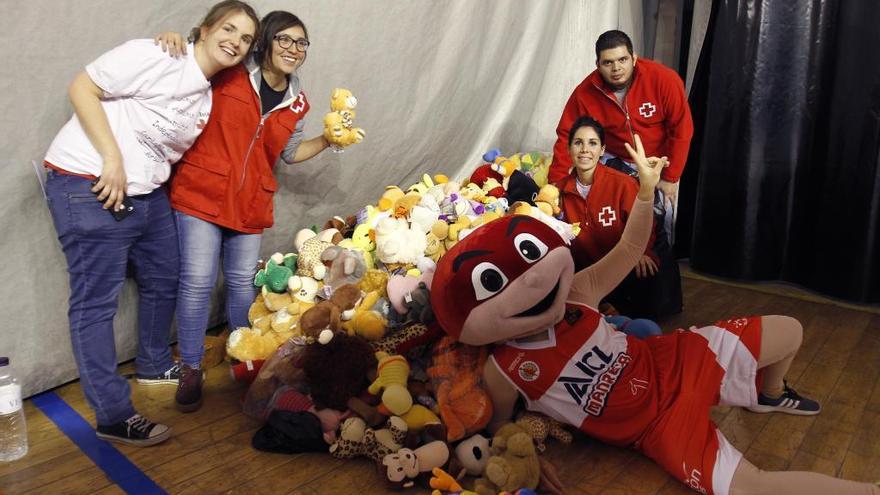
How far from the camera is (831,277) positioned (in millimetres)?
3090

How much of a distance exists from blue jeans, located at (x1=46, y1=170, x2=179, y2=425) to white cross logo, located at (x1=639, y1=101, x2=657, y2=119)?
5.69 feet

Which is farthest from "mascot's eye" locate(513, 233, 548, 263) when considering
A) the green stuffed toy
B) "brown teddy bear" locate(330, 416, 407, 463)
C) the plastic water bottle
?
the plastic water bottle

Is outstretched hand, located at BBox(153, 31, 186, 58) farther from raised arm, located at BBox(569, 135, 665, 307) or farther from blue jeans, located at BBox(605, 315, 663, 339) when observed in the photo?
blue jeans, located at BBox(605, 315, 663, 339)

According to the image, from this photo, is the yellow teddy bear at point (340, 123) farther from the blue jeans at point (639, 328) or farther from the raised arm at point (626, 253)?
the blue jeans at point (639, 328)

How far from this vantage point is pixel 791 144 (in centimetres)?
311

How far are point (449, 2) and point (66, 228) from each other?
1.88 meters

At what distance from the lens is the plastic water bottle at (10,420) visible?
1.78 m

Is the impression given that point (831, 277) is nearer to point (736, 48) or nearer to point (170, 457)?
point (736, 48)

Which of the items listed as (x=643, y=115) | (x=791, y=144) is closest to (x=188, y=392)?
(x=643, y=115)

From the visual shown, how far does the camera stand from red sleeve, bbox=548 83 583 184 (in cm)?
274

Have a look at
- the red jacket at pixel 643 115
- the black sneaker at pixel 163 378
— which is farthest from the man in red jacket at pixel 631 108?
the black sneaker at pixel 163 378

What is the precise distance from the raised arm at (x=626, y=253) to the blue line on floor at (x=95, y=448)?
1.20m

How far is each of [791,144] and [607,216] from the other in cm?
118
